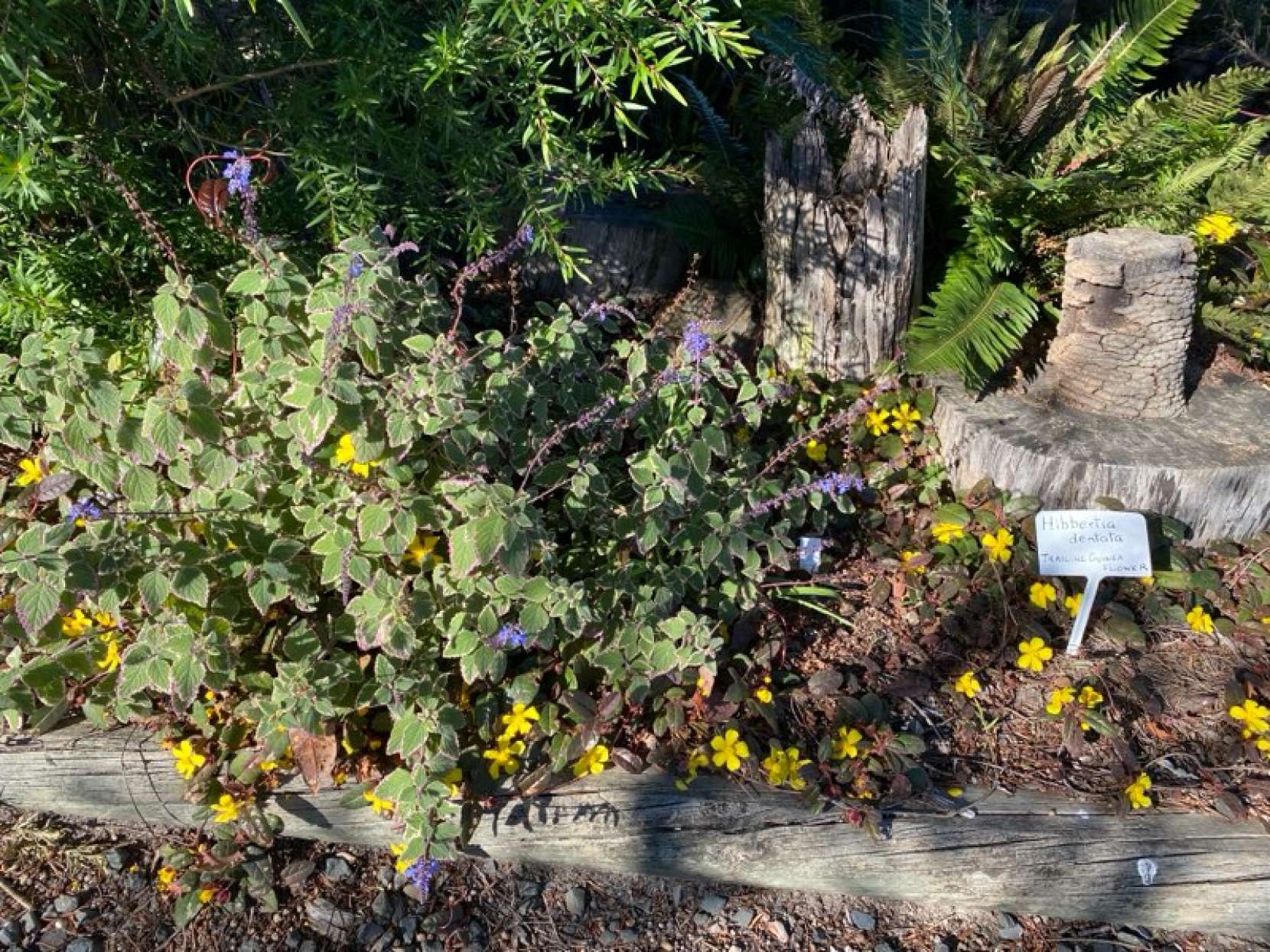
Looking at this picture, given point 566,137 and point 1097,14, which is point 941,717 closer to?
point 566,137

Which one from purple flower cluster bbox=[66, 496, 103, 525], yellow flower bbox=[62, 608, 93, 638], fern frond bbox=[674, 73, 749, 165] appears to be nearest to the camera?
purple flower cluster bbox=[66, 496, 103, 525]

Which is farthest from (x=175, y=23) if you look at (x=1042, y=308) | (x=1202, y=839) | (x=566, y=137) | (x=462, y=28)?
(x=1202, y=839)

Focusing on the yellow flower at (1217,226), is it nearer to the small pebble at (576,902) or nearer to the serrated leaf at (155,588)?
the small pebble at (576,902)

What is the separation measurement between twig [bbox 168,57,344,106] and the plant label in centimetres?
192

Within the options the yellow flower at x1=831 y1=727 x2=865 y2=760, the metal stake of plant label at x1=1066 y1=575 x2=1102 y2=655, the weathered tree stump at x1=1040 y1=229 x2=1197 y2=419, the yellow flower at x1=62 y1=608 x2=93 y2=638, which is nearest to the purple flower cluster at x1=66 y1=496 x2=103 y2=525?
the yellow flower at x1=62 y1=608 x2=93 y2=638

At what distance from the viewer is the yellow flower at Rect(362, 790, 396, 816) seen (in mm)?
2096

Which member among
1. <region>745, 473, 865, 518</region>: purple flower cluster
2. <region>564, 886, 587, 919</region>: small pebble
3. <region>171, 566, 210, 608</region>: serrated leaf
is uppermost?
<region>745, 473, 865, 518</region>: purple flower cluster

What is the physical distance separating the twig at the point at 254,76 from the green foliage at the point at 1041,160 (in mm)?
1686

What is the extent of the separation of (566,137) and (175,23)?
0.87 metres

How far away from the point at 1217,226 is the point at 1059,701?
5.09 ft

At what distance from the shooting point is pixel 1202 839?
2.16 m

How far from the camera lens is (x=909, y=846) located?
2.14 m

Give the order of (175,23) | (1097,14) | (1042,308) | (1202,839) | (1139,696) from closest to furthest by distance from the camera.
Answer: (175,23) → (1202,839) → (1139,696) → (1042,308) → (1097,14)

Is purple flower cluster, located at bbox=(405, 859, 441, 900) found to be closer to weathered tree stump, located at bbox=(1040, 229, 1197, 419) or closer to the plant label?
the plant label
